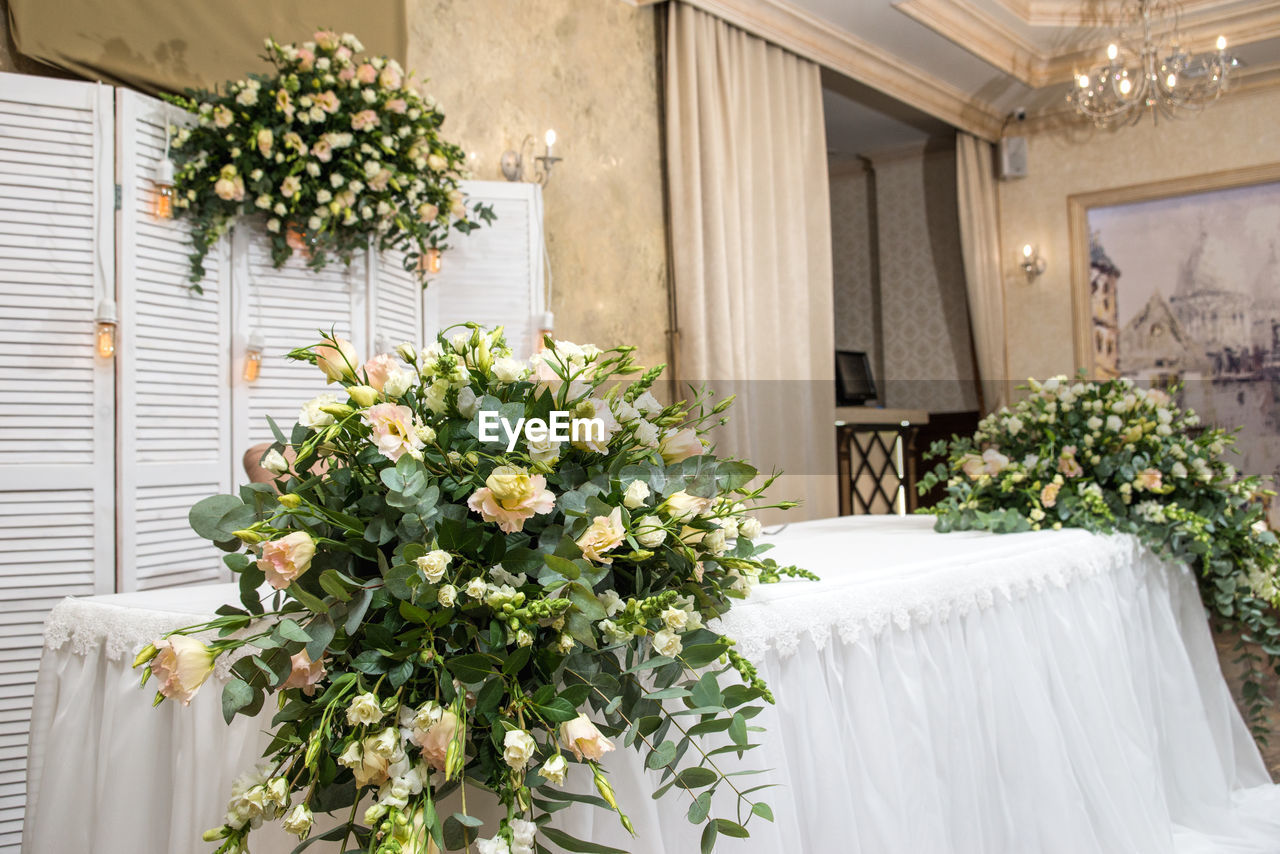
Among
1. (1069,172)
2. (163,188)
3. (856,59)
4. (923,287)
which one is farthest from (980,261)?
(163,188)

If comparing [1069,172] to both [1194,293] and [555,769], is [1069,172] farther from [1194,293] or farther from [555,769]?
[555,769]

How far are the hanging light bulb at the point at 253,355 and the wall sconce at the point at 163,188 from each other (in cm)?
45

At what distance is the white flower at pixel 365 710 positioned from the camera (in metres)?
0.91

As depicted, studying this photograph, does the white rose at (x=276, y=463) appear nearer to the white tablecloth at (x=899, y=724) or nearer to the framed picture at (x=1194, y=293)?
the white tablecloth at (x=899, y=724)

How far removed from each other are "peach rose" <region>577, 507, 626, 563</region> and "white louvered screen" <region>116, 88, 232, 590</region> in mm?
2476

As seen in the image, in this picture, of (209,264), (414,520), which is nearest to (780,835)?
(414,520)

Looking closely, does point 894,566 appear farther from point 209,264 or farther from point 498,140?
point 498,140

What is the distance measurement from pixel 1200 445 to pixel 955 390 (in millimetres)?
4952

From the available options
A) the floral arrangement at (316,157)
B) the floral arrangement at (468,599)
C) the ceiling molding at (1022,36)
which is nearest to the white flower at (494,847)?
the floral arrangement at (468,599)

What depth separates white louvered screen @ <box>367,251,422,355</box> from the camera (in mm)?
3713

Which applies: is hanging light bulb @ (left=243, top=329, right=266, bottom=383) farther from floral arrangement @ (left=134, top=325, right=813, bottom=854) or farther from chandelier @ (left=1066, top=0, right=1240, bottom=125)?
chandelier @ (left=1066, top=0, right=1240, bottom=125)

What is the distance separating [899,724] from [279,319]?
259 cm

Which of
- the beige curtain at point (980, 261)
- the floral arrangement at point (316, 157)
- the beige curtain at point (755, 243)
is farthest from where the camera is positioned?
the beige curtain at point (980, 261)

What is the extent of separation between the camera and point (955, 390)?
7680 mm
